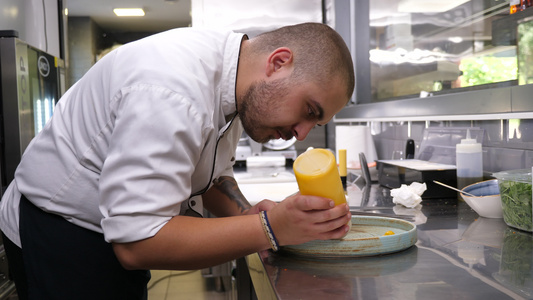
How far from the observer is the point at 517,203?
4.08 ft

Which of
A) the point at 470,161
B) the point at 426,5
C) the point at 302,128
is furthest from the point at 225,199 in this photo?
the point at 426,5

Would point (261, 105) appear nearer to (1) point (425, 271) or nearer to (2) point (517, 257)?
(1) point (425, 271)

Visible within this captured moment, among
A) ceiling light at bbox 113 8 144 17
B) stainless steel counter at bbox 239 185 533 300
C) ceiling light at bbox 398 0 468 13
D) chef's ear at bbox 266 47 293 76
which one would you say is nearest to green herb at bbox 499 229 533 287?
stainless steel counter at bbox 239 185 533 300

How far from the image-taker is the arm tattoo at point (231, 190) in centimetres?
144

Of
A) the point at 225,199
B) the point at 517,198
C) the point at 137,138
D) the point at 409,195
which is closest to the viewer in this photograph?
the point at 137,138

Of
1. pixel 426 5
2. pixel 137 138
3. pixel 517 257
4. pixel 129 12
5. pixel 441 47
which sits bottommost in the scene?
pixel 517 257

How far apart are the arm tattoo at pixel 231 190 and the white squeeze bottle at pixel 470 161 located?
75 cm

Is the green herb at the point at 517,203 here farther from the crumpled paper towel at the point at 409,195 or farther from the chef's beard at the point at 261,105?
the chef's beard at the point at 261,105

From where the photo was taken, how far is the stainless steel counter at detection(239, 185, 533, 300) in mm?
833

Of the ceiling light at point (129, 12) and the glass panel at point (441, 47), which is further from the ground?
the ceiling light at point (129, 12)

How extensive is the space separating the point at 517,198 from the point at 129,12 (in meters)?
4.23

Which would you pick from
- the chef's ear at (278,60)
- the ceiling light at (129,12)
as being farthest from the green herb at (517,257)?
the ceiling light at (129,12)

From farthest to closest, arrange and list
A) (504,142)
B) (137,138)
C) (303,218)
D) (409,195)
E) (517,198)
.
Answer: (504,142), (409,195), (517,198), (303,218), (137,138)

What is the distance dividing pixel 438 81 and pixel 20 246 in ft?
6.24
